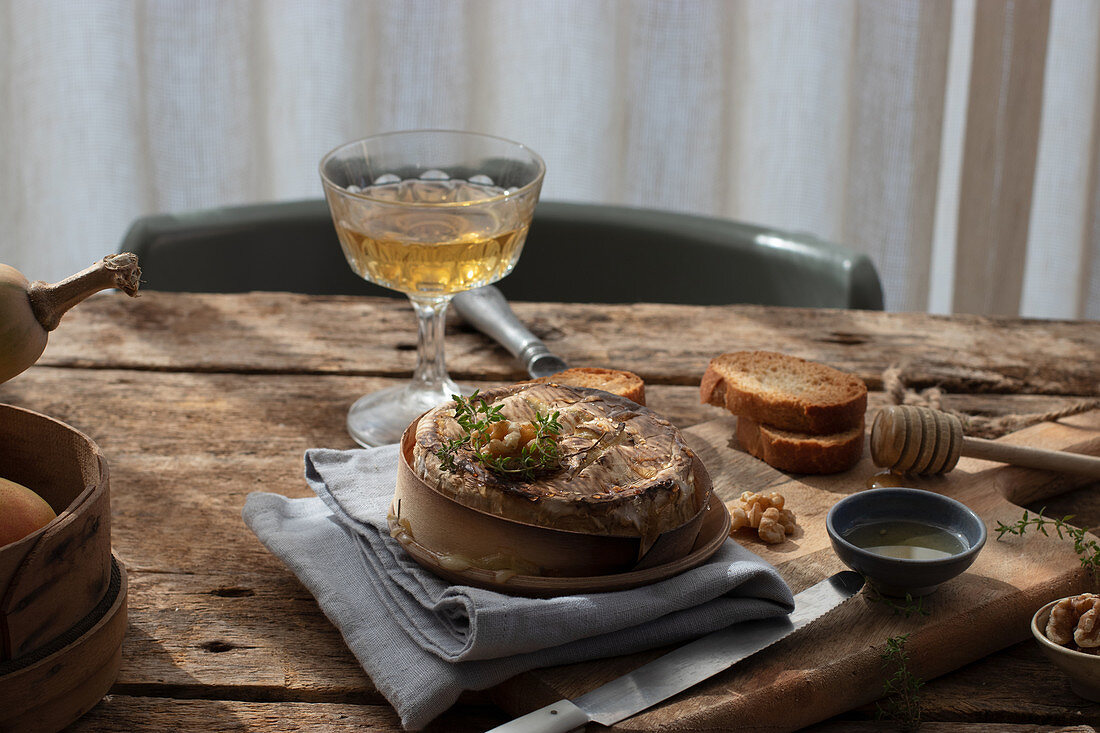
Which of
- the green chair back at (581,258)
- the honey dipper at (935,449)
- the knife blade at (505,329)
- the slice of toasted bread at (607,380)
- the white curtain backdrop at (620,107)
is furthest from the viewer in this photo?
the white curtain backdrop at (620,107)

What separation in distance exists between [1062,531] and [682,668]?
464 millimetres

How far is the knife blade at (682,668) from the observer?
2.55 ft

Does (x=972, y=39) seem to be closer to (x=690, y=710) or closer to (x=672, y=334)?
(x=672, y=334)

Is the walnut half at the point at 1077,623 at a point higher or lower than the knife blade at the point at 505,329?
lower

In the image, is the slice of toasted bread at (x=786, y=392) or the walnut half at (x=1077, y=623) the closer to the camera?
the walnut half at (x=1077, y=623)

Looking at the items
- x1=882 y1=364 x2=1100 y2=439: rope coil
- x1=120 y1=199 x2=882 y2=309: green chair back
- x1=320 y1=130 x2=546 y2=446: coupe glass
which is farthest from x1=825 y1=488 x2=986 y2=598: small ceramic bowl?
x1=120 y1=199 x2=882 y2=309: green chair back

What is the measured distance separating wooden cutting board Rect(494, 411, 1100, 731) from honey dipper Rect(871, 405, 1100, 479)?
0.03 metres

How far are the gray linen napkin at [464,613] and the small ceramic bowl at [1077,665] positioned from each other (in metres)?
0.20

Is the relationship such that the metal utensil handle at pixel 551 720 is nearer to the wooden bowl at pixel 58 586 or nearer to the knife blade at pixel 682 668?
the knife blade at pixel 682 668

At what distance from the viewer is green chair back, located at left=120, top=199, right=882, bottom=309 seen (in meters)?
1.88

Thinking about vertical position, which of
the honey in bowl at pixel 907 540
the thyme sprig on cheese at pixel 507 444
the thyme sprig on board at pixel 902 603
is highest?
the thyme sprig on cheese at pixel 507 444

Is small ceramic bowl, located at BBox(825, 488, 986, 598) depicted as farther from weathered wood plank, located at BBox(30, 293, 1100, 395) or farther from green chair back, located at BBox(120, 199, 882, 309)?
green chair back, located at BBox(120, 199, 882, 309)

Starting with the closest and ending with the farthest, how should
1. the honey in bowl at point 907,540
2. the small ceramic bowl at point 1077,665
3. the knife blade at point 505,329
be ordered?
1. the small ceramic bowl at point 1077,665
2. the honey in bowl at point 907,540
3. the knife blade at point 505,329

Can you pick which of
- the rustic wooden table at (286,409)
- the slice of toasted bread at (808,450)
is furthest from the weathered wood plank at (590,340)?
the slice of toasted bread at (808,450)
